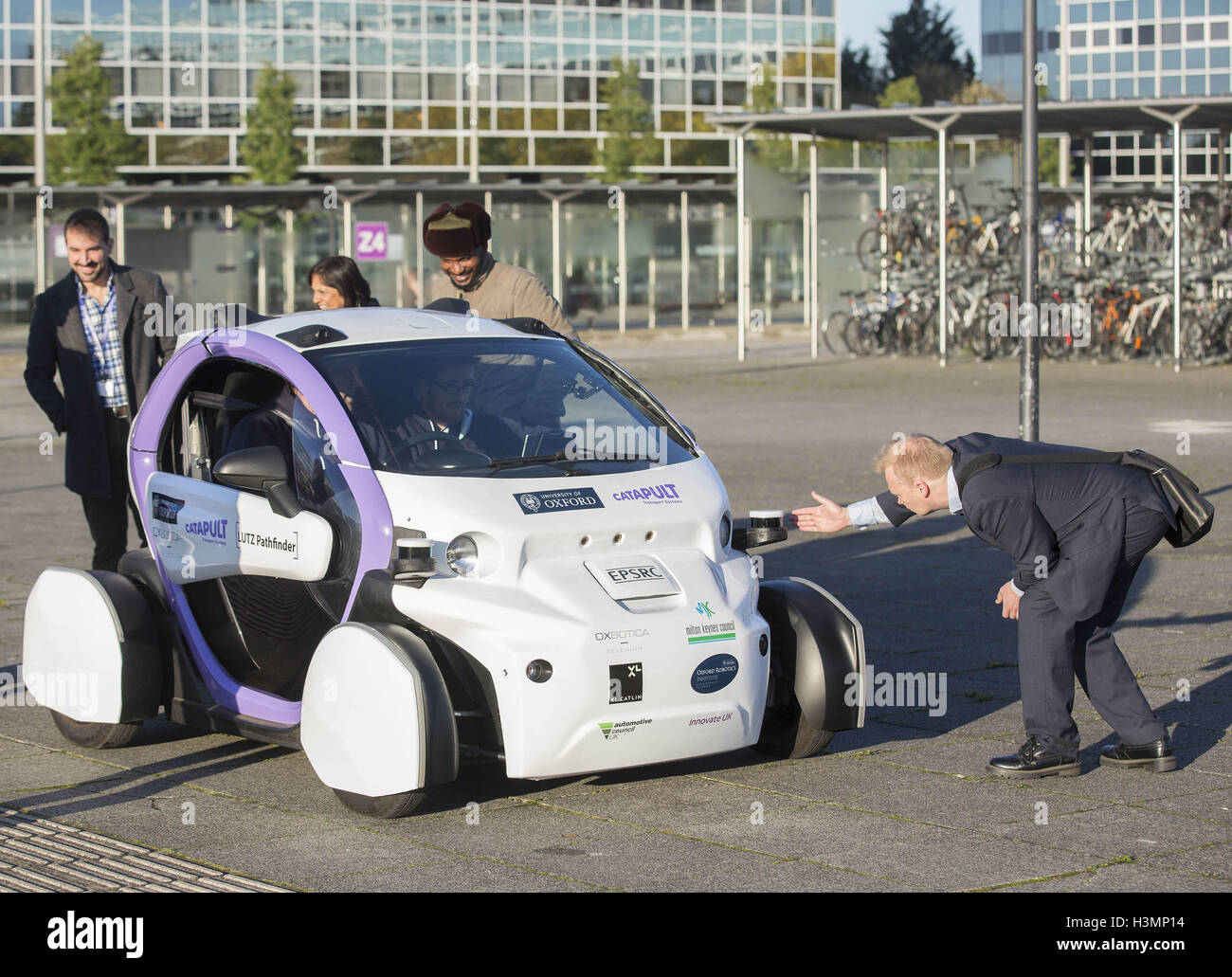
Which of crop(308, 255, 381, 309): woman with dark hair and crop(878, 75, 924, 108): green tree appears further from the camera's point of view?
crop(878, 75, 924, 108): green tree

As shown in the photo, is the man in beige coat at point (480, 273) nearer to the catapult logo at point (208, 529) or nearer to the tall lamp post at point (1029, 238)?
the catapult logo at point (208, 529)

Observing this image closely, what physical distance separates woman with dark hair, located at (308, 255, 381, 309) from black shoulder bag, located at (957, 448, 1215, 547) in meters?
3.05

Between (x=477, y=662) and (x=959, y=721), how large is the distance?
2222mm

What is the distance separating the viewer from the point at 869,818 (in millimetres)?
5641

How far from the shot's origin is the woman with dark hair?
313 inches

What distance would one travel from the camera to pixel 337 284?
26.0 ft

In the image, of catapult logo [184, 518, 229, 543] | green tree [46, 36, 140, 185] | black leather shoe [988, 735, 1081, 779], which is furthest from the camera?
green tree [46, 36, 140, 185]

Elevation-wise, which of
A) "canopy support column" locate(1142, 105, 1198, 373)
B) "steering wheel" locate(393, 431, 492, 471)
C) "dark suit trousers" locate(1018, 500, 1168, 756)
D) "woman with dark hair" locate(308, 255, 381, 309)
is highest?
"canopy support column" locate(1142, 105, 1198, 373)

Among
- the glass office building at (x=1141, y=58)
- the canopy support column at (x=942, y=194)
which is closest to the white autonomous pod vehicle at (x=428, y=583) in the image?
the canopy support column at (x=942, y=194)

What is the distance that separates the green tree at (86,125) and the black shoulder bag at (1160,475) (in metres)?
47.4

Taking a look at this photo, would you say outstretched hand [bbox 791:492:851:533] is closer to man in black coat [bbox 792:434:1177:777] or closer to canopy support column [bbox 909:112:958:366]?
man in black coat [bbox 792:434:1177:777]

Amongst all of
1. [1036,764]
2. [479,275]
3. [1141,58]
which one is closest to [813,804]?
[1036,764]

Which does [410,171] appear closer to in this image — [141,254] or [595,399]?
[141,254]
